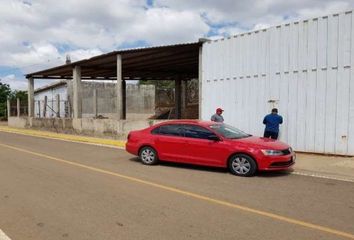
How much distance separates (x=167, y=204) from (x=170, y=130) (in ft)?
16.7

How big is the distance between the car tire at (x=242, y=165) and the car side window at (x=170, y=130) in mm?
1869

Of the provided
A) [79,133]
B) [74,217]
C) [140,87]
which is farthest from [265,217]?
[140,87]

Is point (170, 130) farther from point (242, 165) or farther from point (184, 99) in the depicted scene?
point (184, 99)

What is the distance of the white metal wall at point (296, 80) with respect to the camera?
44.4 ft

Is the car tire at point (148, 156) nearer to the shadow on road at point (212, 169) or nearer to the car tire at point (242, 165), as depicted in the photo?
the shadow on road at point (212, 169)

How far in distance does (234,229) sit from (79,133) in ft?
68.2

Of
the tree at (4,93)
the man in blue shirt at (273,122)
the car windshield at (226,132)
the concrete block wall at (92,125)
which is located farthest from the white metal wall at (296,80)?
the tree at (4,93)

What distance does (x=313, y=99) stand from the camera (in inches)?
563

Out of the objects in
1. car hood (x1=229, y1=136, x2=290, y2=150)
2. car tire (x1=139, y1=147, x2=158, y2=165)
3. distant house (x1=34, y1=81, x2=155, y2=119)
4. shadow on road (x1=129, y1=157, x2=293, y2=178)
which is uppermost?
distant house (x1=34, y1=81, x2=155, y2=119)

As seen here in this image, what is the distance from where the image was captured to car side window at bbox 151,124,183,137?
12.2 m

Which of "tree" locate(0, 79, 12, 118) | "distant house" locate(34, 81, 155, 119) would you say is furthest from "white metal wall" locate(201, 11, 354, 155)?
"tree" locate(0, 79, 12, 118)

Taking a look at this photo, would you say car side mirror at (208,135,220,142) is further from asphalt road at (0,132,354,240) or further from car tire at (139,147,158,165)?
car tire at (139,147,158,165)

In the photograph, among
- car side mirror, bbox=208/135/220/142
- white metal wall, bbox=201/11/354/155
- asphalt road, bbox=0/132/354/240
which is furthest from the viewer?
white metal wall, bbox=201/11/354/155

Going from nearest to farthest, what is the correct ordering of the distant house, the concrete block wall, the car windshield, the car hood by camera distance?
the car hood, the car windshield, the concrete block wall, the distant house
